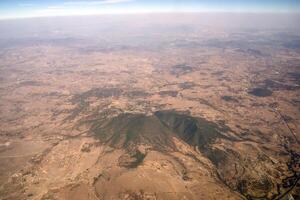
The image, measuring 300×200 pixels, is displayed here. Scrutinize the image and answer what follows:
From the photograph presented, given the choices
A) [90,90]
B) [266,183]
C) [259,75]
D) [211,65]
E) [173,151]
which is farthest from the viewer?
[211,65]

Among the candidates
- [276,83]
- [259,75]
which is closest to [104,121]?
[276,83]

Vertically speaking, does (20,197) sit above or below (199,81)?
above

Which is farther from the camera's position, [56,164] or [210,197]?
[56,164]

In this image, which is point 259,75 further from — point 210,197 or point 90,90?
point 210,197

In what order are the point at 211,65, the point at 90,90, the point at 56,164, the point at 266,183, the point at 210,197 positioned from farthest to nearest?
the point at 211,65 → the point at 90,90 → the point at 56,164 → the point at 266,183 → the point at 210,197

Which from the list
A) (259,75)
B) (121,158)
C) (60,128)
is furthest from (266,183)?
(259,75)

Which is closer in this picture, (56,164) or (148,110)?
(56,164)

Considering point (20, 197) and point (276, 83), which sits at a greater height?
point (20, 197)

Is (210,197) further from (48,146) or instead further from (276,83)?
(276,83)

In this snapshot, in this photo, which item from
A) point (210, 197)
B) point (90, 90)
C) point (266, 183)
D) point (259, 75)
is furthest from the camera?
point (259, 75)
